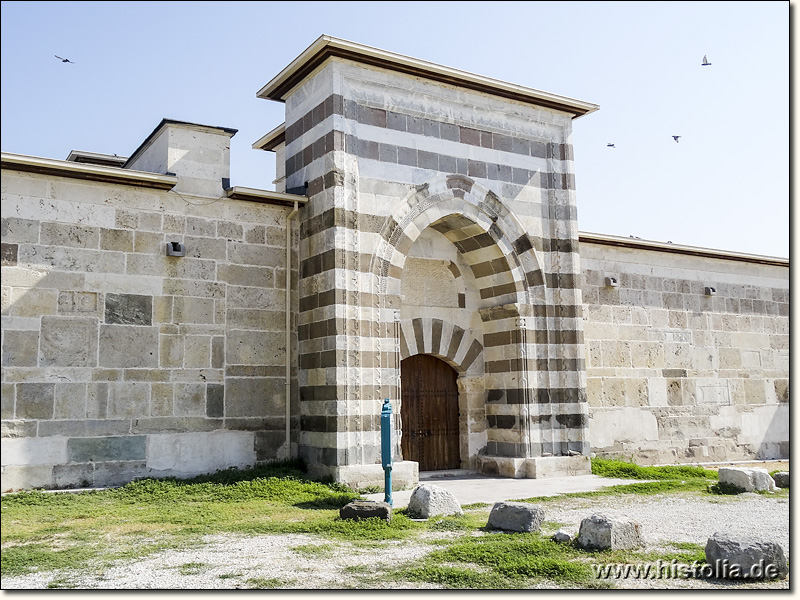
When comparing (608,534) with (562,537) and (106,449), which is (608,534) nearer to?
(562,537)

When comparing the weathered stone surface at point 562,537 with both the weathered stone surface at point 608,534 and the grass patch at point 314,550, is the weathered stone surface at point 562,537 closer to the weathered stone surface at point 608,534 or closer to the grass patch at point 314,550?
the weathered stone surface at point 608,534

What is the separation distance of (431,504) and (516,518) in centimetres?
102

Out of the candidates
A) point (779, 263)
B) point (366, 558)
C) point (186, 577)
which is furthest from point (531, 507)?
point (779, 263)

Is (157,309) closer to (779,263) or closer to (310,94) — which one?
(310,94)

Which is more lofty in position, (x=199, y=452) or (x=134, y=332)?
(x=134, y=332)

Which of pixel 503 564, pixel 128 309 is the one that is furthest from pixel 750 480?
pixel 128 309

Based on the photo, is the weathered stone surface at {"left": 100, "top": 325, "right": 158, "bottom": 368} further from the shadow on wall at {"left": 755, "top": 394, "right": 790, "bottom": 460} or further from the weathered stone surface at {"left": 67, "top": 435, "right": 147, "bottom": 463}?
the shadow on wall at {"left": 755, "top": 394, "right": 790, "bottom": 460}

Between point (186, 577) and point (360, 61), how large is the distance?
710 centimetres

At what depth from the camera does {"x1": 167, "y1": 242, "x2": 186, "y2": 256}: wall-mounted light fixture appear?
8.94 metres

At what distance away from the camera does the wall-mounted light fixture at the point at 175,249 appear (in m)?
8.94

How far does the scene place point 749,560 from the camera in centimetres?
454

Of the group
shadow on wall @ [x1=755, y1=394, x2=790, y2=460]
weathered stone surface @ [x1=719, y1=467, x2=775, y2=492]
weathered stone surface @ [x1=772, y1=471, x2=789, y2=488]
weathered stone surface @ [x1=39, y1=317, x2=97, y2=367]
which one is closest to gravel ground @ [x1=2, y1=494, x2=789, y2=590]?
weathered stone surface @ [x1=719, y1=467, x2=775, y2=492]

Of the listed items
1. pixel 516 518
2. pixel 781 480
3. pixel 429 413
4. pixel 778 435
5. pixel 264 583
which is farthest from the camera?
pixel 778 435

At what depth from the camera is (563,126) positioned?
38.0 feet
